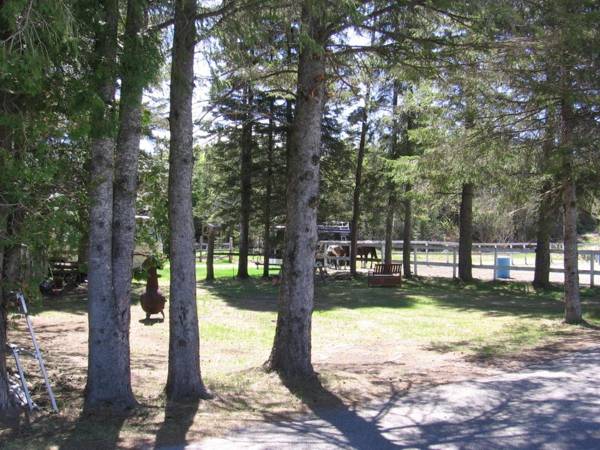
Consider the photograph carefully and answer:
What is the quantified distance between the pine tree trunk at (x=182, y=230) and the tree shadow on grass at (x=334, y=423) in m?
1.30

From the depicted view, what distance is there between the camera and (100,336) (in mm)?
6551

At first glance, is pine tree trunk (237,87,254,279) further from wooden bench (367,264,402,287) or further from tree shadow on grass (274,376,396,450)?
tree shadow on grass (274,376,396,450)

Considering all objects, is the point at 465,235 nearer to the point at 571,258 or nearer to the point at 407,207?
the point at 407,207

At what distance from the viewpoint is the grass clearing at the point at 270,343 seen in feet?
20.0

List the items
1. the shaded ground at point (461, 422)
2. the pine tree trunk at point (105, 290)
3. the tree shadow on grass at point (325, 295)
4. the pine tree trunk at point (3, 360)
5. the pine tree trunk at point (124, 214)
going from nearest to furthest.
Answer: the shaded ground at point (461, 422) < the pine tree trunk at point (3, 360) < the pine tree trunk at point (105, 290) < the pine tree trunk at point (124, 214) < the tree shadow on grass at point (325, 295)

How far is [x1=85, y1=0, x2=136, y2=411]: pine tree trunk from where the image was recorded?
20.6ft

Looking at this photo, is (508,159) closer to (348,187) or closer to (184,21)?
(184,21)

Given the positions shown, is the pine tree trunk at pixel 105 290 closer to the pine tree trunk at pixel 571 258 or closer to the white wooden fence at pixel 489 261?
the pine tree trunk at pixel 571 258

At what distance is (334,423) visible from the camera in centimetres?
628

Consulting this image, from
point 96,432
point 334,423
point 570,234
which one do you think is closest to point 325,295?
point 570,234

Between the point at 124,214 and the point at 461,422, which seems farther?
the point at 124,214

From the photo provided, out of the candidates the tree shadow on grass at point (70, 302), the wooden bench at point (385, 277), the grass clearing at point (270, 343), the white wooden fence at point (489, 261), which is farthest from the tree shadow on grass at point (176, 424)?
the white wooden fence at point (489, 261)

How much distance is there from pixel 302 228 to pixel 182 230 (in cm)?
181

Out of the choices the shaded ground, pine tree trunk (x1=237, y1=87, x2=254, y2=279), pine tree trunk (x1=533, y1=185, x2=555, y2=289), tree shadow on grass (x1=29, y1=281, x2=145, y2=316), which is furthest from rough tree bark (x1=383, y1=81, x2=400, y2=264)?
the shaded ground
